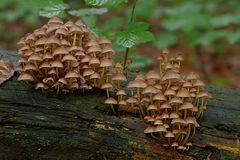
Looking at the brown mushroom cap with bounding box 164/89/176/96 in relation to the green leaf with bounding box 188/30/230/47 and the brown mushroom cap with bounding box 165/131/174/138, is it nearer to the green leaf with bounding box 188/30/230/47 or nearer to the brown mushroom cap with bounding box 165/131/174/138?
the brown mushroom cap with bounding box 165/131/174/138

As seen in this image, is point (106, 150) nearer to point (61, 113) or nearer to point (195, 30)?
point (61, 113)

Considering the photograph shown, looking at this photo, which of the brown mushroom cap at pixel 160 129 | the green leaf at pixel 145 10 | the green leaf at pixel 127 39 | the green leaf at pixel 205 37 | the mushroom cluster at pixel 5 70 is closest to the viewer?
the brown mushroom cap at pixel 160 129

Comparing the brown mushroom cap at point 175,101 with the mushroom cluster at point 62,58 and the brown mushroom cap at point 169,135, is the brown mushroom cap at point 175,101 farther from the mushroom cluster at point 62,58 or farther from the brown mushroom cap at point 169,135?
the mushroom cluster at point 62,58

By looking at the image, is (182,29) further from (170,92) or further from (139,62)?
(170,92)

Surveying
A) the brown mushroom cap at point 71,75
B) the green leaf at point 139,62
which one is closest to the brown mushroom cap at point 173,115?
the brown mushroom cap at point 71,75

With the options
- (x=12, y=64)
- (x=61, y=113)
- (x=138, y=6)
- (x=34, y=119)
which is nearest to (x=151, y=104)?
(x=61, y=113)

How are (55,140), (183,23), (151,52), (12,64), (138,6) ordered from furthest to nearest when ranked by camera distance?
(151,52) < (138,6) < (183,23) < (12,64) < (55,140)

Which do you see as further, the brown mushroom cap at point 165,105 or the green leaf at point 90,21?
the green leaf at point 90,21

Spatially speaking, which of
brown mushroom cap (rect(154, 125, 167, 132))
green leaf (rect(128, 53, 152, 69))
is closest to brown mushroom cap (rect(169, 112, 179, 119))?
brown mushroom cap (rect(154, 125, 167, 132))
